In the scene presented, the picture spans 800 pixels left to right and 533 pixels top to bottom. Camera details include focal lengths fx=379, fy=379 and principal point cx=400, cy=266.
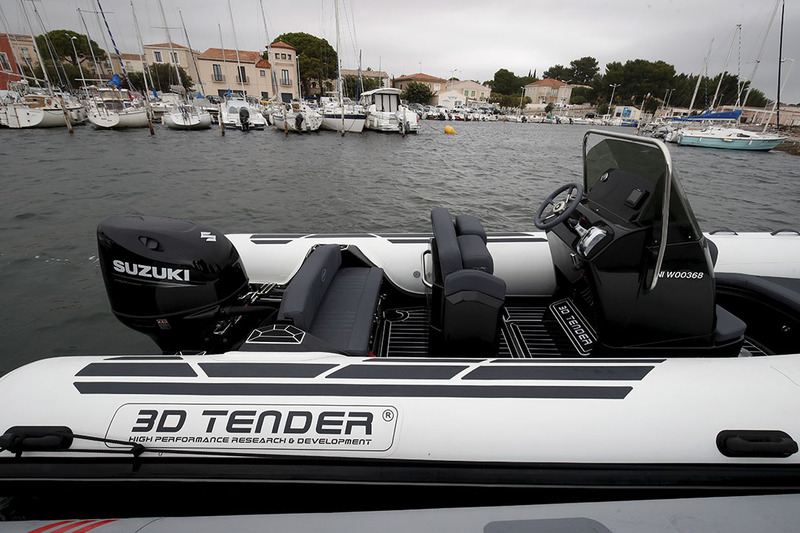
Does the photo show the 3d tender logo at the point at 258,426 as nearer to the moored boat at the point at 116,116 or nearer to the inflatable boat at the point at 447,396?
the inflatable boat at the point at 447,396

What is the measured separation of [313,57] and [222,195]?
5682cm

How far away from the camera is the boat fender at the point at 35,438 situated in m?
1.35

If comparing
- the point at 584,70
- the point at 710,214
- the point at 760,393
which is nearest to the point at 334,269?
the point at 760,393

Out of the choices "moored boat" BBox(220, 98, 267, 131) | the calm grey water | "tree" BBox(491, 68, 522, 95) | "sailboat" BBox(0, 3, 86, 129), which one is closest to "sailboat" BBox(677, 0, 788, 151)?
the calm grey water

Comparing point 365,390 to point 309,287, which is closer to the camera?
point 365,390

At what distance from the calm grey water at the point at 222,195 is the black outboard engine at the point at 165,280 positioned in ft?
6.47

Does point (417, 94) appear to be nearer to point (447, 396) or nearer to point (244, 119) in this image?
point (244, 119)

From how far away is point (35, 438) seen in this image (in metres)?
1.37

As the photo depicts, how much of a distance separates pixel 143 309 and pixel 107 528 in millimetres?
1138

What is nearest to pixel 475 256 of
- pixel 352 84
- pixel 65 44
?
pixel 352 84

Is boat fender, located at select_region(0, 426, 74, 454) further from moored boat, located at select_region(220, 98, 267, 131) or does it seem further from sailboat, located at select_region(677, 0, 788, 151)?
sailboat, located at select_region(677, 0, 788, 151)

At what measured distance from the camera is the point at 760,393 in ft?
4.94

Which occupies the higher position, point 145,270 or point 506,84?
point 506,84

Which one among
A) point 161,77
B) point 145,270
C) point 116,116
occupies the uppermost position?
point 161,77
